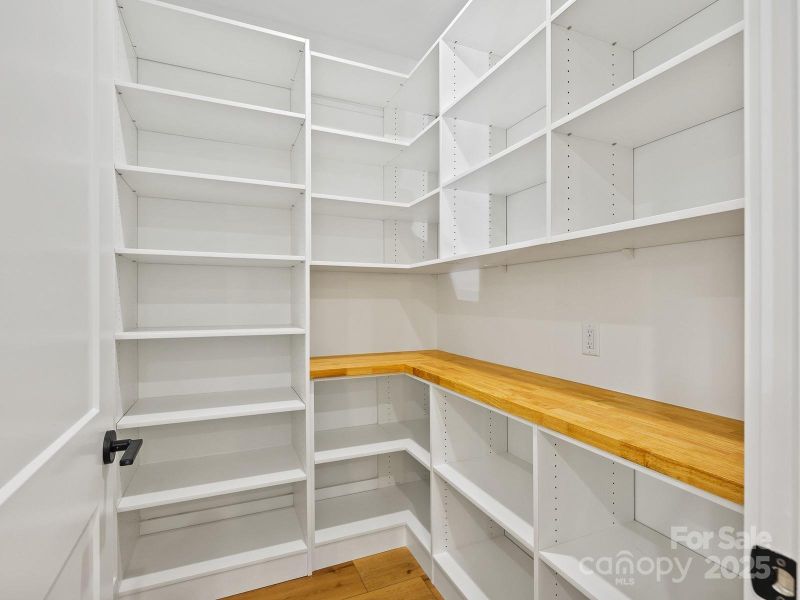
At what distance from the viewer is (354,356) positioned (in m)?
2.31

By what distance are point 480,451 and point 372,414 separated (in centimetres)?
77

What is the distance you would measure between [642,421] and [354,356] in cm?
154

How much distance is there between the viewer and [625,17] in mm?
1166

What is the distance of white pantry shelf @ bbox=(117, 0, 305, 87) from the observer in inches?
64.7

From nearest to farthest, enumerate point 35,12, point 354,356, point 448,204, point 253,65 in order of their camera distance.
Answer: point 35,12 → point 448,204 → point 253,65 → point 354,356

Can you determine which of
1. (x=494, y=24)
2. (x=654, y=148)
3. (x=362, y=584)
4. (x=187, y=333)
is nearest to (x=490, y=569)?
(x=362, y=584)

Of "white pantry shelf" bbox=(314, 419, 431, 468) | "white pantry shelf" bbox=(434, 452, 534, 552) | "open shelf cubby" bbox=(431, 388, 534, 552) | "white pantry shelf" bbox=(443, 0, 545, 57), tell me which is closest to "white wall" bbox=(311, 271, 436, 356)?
"white pantry shelf" bbox=(314, 419, 431, 468)

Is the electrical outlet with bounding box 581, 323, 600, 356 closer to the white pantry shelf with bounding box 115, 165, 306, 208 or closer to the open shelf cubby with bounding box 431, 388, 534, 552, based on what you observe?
the open shelf cubby with bounding box 431, 388, 534, 552

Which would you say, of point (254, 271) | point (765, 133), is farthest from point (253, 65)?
point (765, 133)

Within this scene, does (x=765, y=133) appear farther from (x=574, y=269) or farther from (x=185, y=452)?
(x=185, y=452)

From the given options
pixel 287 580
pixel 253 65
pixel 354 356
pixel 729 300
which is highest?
pixel 253 65

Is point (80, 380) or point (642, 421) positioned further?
point (642, 421)

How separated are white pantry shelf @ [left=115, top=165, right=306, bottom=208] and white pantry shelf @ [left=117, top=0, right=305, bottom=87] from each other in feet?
1.99

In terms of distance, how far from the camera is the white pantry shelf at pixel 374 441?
6.46ft
